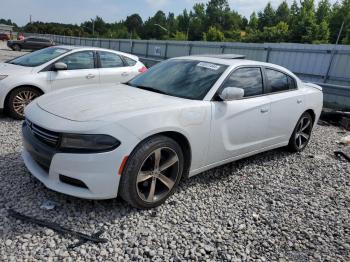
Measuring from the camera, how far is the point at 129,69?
7387 millimetres

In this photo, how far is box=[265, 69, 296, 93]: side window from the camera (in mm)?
4469

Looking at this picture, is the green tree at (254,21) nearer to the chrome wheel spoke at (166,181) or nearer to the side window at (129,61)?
the side window at (129,61)

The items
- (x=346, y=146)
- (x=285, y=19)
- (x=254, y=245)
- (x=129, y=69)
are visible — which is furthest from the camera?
(x=285, y=19)

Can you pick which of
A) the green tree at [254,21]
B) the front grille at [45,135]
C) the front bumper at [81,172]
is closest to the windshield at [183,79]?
the front bumper at [81,172]

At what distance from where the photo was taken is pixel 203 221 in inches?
121

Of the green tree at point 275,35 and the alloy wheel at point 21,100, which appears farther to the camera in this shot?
the green tree at point 275,35

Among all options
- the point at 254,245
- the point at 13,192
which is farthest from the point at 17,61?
the point at 254,245

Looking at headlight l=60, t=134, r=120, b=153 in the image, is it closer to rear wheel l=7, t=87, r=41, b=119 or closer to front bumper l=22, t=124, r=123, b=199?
front bumper l=22, t=124, r=123, b=199

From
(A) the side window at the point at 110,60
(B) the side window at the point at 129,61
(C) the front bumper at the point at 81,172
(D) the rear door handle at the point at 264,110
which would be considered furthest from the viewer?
(B) the side window at the point at 129,61

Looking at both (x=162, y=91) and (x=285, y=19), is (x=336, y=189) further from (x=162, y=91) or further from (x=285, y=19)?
(x=285, y=19)

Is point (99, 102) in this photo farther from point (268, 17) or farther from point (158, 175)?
point (268, 17)

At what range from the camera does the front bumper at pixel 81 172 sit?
2676 mm

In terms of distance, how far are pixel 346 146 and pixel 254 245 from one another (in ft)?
13.7

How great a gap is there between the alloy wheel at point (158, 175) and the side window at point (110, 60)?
4.41m
